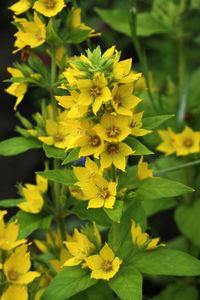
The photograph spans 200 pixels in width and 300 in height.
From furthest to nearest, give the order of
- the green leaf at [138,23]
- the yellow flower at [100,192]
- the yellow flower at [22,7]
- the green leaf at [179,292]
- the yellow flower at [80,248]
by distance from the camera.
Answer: the green leaf at [138,23]
the green leaf at [179,292]
the yellow flower at [22,7]
the yellow flower at [80,248]
the yellow flower at [100,192]

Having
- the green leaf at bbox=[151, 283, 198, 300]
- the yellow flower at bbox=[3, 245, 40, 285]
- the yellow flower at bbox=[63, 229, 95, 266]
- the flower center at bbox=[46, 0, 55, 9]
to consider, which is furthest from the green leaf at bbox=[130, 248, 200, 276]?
the flower center at bbox=[46, 0, 55, 9]

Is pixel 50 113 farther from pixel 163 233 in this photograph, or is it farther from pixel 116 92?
pixel 163 233

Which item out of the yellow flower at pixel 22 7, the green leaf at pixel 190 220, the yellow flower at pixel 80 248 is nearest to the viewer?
the yellow flower at pixel 80 248

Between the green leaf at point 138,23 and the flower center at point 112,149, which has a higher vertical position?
the green leaf at point 138,23

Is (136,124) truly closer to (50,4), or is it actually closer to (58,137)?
(58,137)

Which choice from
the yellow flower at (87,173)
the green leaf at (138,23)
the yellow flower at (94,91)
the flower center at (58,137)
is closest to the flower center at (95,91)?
the yellow flower at (94,91)

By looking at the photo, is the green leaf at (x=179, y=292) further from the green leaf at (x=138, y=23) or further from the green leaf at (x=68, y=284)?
the green leaf at (x=138, y=23)

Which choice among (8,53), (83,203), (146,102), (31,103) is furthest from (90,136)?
(8,53)

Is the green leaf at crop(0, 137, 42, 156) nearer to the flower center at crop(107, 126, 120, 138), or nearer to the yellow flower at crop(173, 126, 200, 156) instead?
the flower center at crop(107, 126, 120, 138)

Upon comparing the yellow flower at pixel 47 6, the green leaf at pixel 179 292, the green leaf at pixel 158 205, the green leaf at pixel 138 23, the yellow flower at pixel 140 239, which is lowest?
the green leaf at pixel 179 292
